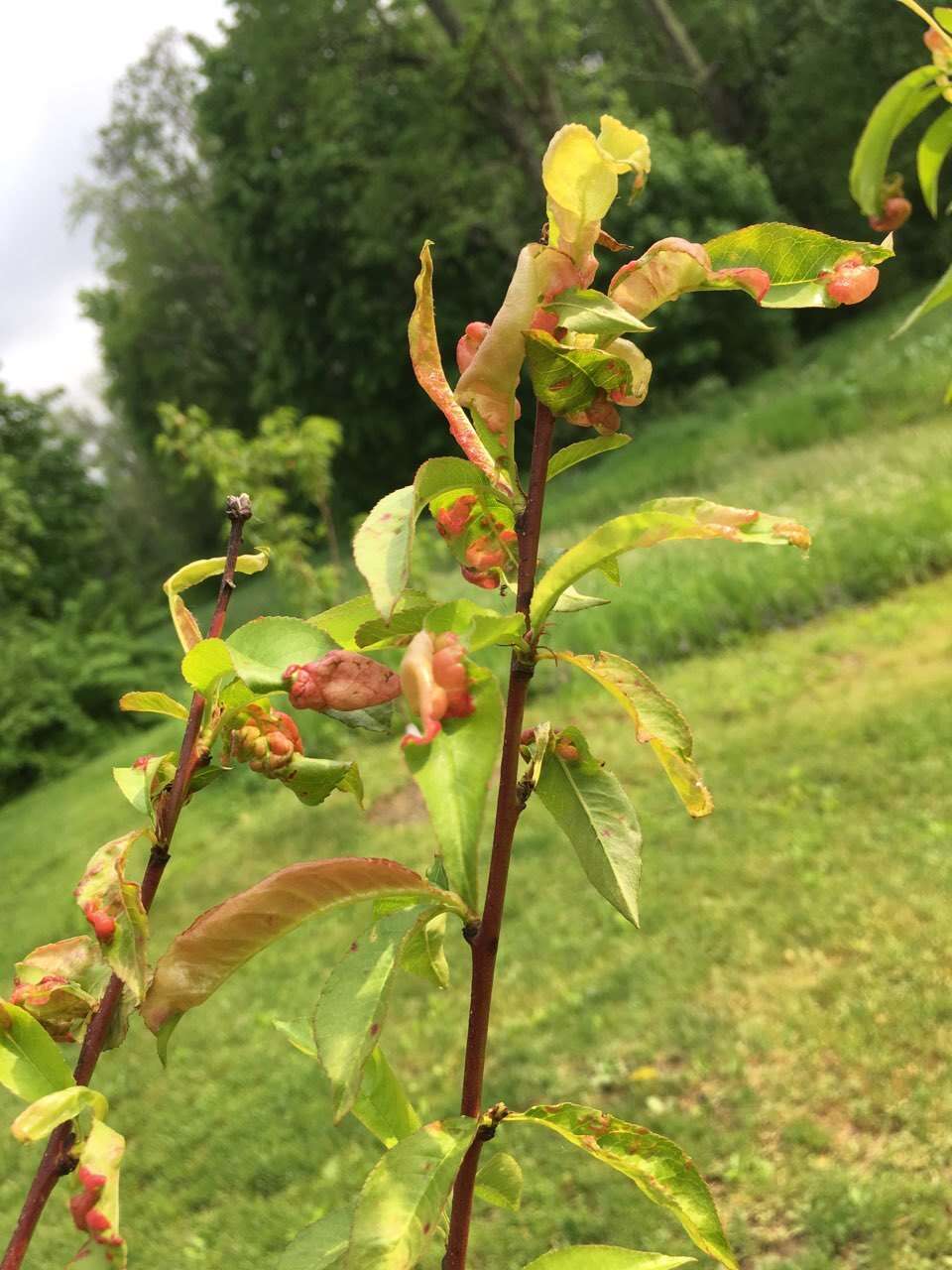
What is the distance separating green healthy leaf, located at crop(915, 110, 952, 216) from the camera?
95cm

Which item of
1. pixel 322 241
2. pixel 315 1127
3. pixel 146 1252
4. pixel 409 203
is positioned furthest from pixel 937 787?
pixel 322 241

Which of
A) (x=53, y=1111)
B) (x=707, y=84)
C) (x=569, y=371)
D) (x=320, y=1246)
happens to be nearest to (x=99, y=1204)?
(x=53, y=1111)

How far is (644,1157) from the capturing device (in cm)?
54

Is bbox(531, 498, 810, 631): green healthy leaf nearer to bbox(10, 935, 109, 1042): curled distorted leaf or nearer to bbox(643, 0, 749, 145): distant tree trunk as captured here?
bbox(10, 935, 109, 1042): curled distorted leaf

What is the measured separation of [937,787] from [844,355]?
8.62 m

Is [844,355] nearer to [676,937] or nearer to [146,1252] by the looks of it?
[676,937]

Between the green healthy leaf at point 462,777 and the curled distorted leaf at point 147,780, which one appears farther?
the curled distorted leaf at point 147,780

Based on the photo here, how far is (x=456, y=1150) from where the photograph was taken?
0.47m

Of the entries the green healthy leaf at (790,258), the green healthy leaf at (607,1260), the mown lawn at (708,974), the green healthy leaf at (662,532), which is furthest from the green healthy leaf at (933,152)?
the mown lawn at (708,974)

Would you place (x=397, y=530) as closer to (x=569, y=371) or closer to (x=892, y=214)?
(x=569, y=371)

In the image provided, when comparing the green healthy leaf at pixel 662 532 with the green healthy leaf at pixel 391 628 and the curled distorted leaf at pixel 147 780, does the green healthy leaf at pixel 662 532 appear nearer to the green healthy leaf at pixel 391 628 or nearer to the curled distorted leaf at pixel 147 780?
the green healthy leaf at pixel 391 628

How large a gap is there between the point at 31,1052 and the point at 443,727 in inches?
9.5

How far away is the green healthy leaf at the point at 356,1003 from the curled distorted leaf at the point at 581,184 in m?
0.31

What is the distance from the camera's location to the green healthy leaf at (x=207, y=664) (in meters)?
0.45
